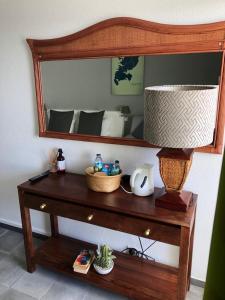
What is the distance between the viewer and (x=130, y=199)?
147 centimetres

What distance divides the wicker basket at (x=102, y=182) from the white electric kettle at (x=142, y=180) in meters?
0.12

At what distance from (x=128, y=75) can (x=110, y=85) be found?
143mm

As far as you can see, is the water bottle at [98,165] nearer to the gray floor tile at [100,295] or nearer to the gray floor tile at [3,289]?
the gray floor tile at [100,295]

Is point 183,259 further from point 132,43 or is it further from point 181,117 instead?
point 132,43

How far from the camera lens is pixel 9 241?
2.27 m

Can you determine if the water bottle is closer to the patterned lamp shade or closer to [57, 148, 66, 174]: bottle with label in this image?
[57, 148, 66, 174]: bottle with label

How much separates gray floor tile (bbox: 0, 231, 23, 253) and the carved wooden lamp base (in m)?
1.50

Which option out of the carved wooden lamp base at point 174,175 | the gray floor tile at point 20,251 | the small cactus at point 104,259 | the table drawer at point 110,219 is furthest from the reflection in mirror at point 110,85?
the gray floor tile at point 20,251

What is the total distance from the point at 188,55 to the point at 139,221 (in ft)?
3.16

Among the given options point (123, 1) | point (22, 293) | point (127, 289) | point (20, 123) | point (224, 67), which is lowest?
point (22, 293)

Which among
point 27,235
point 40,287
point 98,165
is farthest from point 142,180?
point 40,287

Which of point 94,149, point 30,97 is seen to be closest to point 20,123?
point 30,97

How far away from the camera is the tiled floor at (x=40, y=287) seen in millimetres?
1685

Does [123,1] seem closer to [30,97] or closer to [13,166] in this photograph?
→ [30,97]
